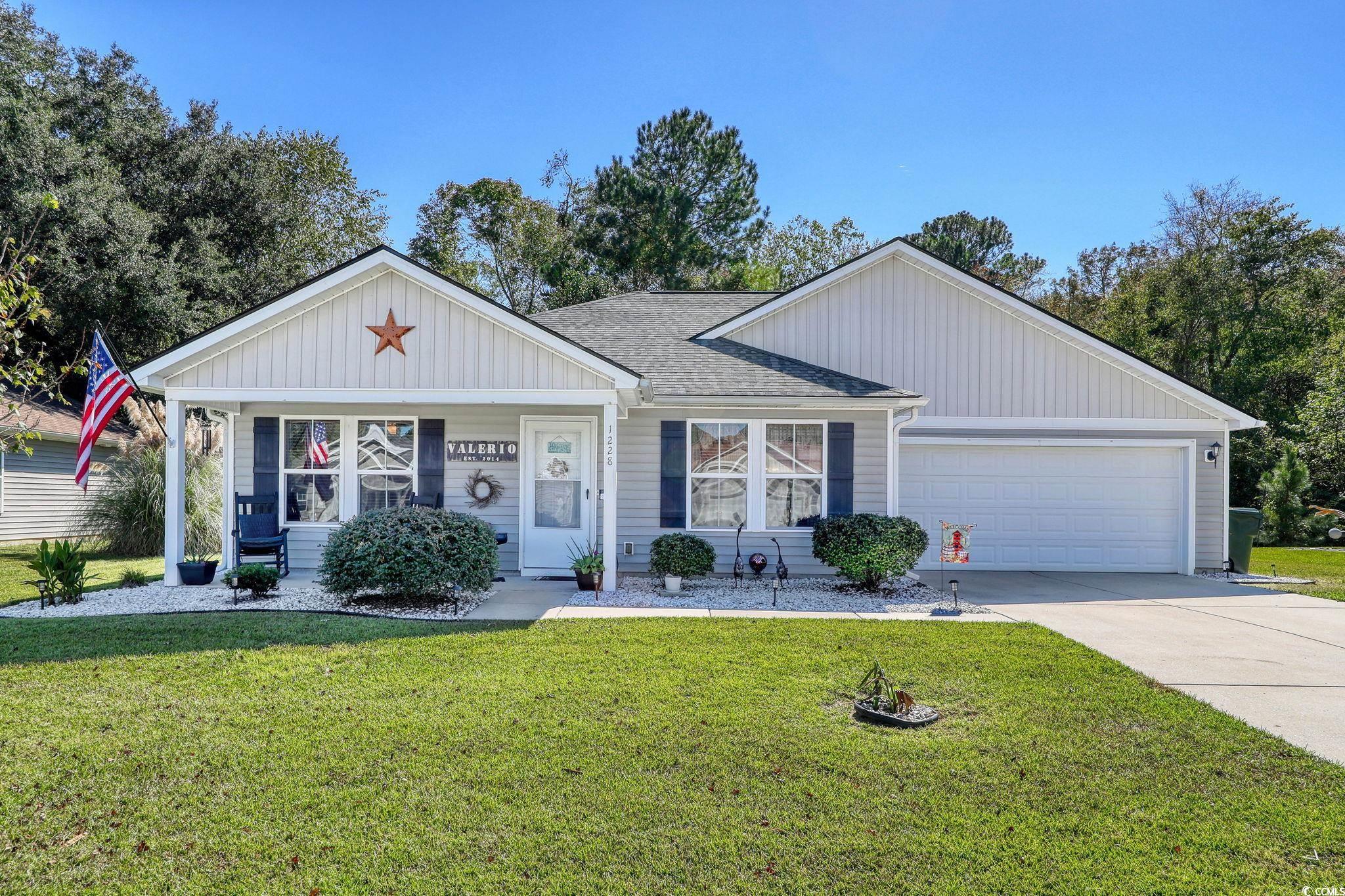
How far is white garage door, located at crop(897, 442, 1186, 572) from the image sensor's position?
36.9 ft

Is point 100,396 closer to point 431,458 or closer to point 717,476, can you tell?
point 431,458

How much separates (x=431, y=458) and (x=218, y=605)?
305cm

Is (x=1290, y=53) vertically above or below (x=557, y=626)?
above

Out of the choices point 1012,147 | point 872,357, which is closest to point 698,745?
point 872,357

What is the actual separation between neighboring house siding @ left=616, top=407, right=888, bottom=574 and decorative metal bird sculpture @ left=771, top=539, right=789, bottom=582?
63 millimetres

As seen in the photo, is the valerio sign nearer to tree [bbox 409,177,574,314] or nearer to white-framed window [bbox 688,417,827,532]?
white-framed window [bbox 688,417,827,532]

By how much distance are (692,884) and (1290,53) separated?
16.3 metres

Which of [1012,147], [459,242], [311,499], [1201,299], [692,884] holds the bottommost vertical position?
[692,884]

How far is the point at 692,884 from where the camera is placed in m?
2.75

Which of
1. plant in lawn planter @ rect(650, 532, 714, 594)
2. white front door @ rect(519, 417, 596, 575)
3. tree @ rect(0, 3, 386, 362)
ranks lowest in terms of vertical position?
plant in lawn planter @ rect(650, 532, 714, 594)

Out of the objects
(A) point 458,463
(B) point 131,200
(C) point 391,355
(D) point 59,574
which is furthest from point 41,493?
(C) point 391,355

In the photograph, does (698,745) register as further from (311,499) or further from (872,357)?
(872,357)

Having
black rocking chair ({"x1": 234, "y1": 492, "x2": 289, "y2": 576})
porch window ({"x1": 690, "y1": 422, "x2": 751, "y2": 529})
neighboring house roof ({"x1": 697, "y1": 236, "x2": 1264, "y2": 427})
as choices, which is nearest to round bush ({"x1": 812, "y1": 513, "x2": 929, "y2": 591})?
porch window ({"x1": 690, "y1": 422, "x2": 751, "y2": 529})

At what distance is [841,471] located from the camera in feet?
32.7
